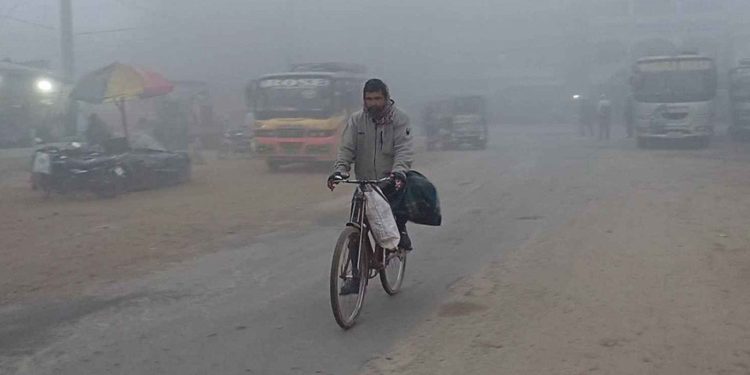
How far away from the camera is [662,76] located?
24.7 metres

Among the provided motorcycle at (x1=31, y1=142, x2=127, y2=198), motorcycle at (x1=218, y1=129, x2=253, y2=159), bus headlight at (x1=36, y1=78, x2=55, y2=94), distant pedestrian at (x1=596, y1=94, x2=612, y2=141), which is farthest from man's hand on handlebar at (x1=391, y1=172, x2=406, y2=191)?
distant pedestrian at (x1=596, y1=94, x2=612, y2=141)

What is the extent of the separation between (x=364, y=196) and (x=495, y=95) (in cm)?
4646

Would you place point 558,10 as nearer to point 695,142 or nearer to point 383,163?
point 695,142

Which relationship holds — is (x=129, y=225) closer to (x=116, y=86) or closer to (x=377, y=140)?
(x=377, y=140)

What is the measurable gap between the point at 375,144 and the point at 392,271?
1.11 meters

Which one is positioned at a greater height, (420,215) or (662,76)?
(662,76)

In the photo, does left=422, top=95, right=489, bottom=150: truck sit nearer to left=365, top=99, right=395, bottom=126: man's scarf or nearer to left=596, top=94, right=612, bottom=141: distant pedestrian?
left=596, top=94, right=612, bottom=141: distant pedestrian

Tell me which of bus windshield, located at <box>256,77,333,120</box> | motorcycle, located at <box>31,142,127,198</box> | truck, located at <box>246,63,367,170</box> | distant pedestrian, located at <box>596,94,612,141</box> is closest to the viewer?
motorcycle, located at <box>31,142,127,198</box>

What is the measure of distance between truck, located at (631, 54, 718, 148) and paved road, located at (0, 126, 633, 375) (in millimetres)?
15905

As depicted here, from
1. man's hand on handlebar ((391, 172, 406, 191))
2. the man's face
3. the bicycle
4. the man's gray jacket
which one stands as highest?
the man's face

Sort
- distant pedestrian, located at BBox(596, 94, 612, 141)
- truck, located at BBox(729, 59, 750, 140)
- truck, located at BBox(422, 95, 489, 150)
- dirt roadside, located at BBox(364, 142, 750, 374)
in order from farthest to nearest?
distant pedestrian, located at BBox(596, 94, 612, 141)
truck, located at BBox(422, 95, 489, 150)
truck, located at BBox(729, 59, 750, 140)
dirt roadside, located at BBox(364, 142, 750, 374)

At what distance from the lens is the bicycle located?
17.9ft

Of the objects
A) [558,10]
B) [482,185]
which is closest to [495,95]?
[558,10]

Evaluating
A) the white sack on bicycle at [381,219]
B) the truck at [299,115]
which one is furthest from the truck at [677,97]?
the white sack on bicycle at [381,219]
